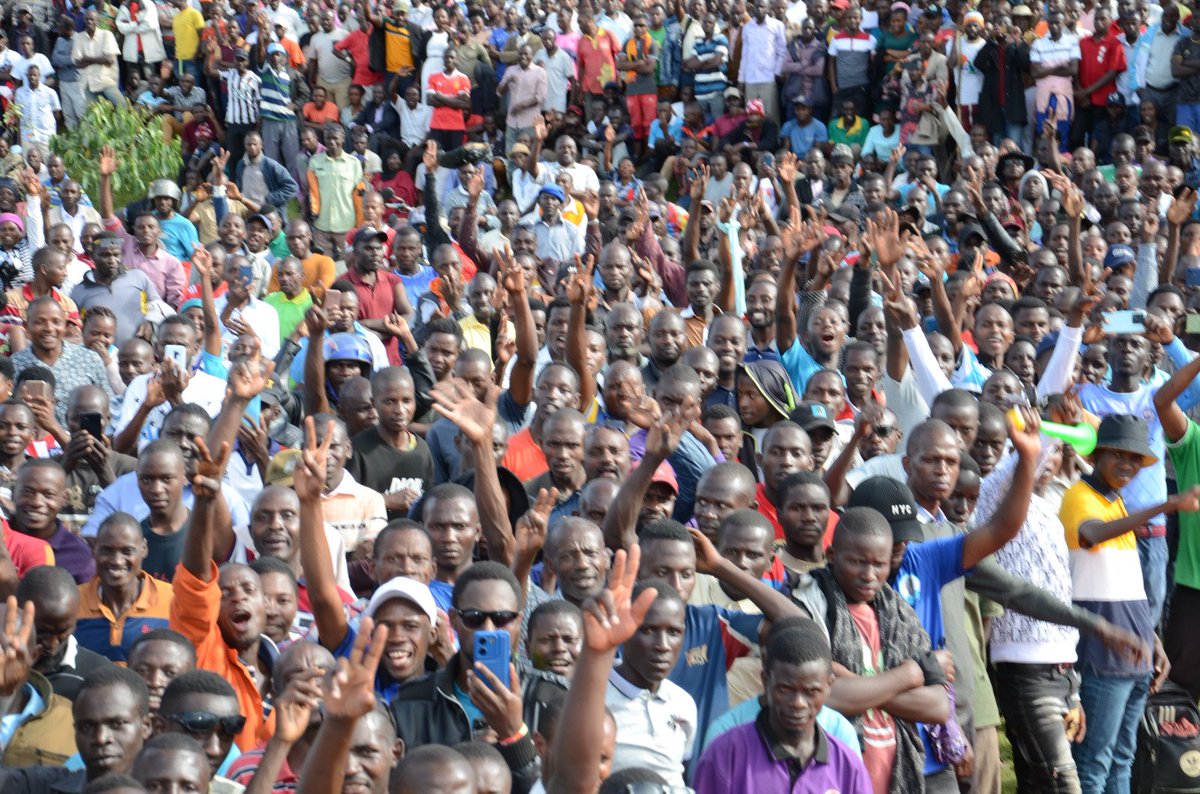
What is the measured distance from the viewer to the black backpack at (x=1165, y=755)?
7.09 meters

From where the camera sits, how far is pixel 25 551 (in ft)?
20.4

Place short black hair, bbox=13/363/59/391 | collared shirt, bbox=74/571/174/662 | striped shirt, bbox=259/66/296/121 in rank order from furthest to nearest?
striped shirt, bbox=259/66/296/121
short black hair, bbox=13/363/59/391
collared shirt, bbox=74/571/174/662

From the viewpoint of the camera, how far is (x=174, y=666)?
16.8 feet

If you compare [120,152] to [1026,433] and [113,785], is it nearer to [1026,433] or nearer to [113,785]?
[1026,433]

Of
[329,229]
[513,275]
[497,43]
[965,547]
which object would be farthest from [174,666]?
[497,43]

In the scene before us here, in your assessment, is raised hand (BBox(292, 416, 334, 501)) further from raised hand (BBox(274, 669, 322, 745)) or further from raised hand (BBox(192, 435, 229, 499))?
raised hand (BBox(274, 669, 322, 745))

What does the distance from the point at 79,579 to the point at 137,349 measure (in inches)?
114

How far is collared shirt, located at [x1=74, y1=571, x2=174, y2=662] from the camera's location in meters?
5.75

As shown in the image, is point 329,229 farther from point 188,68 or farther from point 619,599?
point 619,599

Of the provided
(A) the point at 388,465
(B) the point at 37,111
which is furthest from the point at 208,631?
(B) the point at 37,111

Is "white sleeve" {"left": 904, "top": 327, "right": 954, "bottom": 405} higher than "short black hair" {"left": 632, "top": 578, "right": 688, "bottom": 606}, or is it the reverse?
"short black hair" {"left": 632, "top": 578, "right": 688, "bottom": 606}

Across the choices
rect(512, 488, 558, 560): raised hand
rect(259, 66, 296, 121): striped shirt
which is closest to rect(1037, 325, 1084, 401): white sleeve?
rect(512, 488, 558, 560): raised hand

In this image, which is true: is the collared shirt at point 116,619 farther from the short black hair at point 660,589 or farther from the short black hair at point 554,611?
the short black hair at point 660,589

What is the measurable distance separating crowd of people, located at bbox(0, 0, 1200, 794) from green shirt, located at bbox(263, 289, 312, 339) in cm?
4
